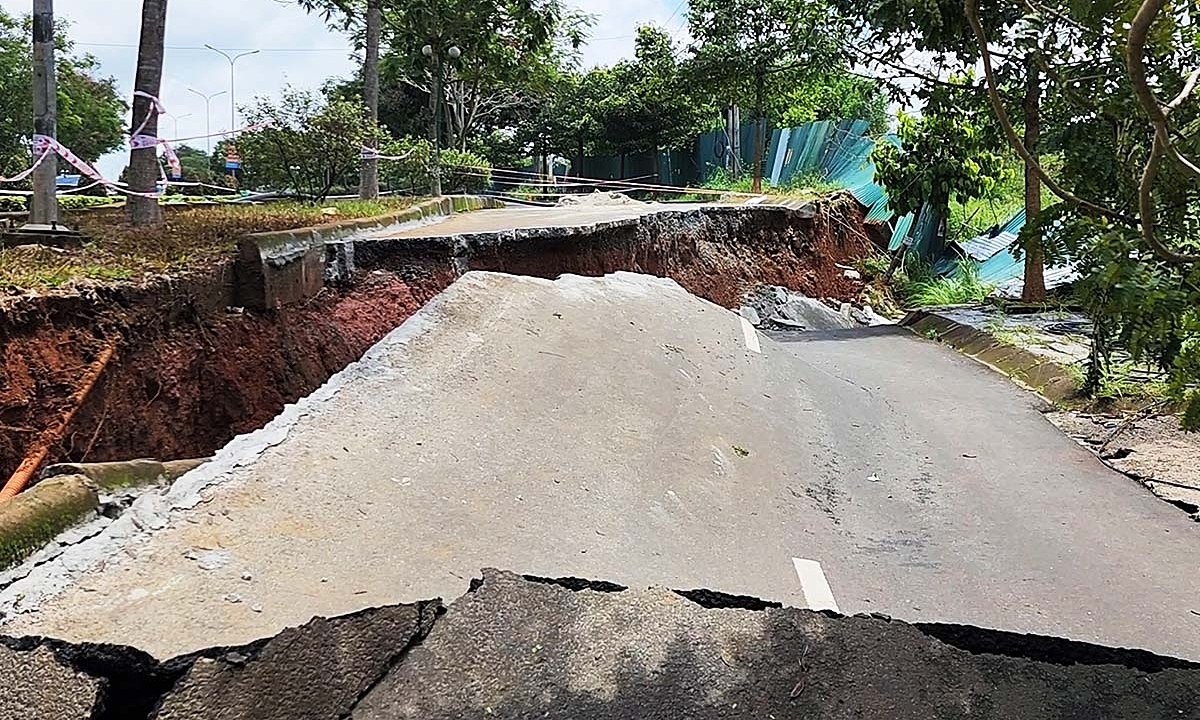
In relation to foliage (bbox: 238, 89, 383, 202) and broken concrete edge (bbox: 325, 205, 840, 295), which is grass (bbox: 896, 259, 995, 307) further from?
foliage (bbox: 238, 89, 383, 202)

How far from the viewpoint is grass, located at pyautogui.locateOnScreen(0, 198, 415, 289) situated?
6230 mm

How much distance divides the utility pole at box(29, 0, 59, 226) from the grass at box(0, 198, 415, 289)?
395 mm

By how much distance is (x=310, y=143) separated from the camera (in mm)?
13023

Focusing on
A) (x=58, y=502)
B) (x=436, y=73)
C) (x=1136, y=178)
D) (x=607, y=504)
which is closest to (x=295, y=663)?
(x=58, y=502)

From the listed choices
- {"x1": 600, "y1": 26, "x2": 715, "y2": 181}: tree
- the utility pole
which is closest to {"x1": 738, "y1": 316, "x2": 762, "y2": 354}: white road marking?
the utility pole

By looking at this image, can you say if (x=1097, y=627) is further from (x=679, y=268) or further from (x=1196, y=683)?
(x=679, y=268)

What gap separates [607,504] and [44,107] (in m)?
6.16

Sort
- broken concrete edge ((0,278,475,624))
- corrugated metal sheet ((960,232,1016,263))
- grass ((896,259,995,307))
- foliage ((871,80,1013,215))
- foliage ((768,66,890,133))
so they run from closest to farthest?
broken concrete edge ((0,278,475,624)) → grass ((896,259,995,307)) → foliage ((871,80,1013,215)) → corrugated metal sheet ((960,232,1016,263)) → foliage ((768,66,890,133))

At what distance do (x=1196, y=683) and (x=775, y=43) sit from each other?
20.4m

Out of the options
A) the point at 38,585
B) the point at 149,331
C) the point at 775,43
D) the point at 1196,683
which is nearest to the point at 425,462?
the point at 38,585

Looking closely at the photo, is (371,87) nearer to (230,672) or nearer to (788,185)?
(788,185)

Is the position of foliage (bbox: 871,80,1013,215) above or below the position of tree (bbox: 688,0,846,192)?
below

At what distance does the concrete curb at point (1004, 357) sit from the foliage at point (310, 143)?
26.9 ft

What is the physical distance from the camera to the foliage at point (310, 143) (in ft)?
42.4
